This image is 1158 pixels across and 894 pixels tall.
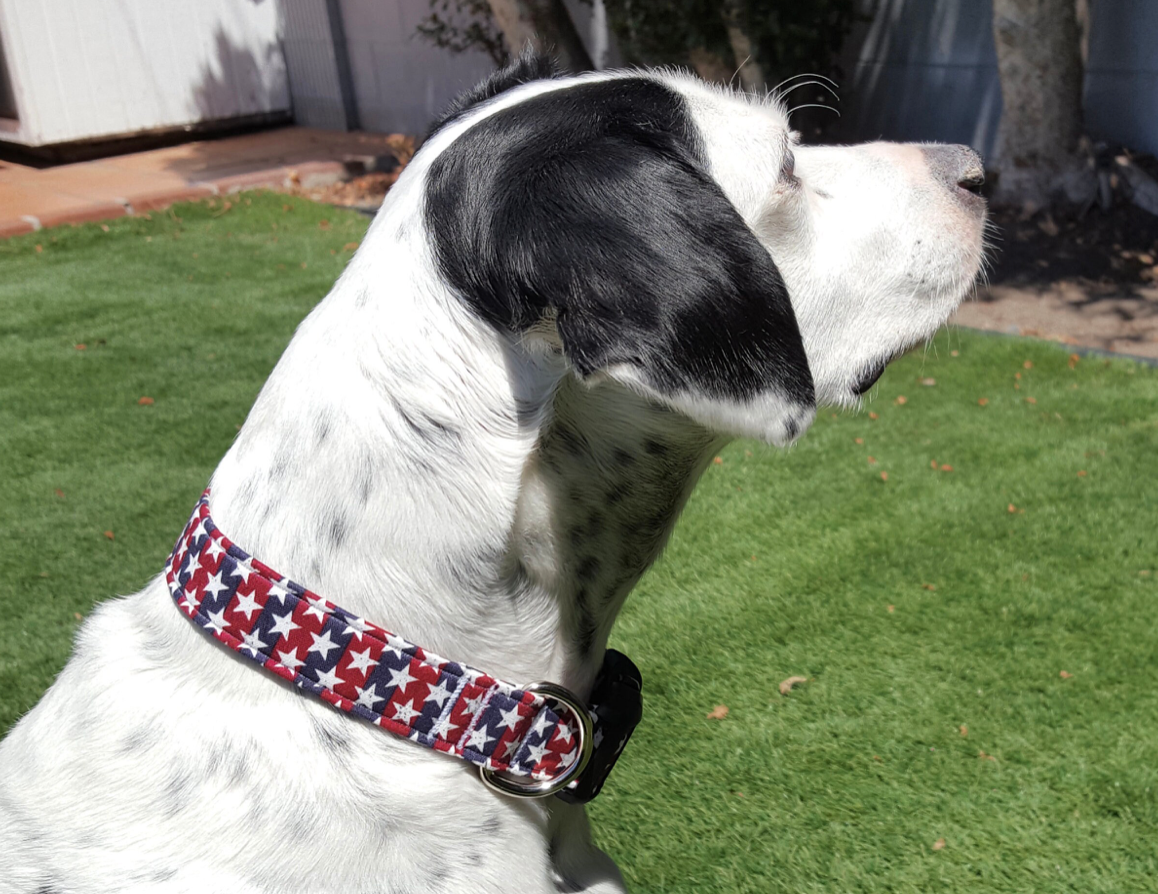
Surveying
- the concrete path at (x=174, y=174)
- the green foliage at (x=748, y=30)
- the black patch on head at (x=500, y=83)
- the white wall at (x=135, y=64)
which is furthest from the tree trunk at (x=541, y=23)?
the black patch on head at (x=500, y=83)

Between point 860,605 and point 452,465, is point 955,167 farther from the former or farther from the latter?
point 860,605

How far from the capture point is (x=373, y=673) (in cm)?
136

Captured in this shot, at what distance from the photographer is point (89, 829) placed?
1436mm

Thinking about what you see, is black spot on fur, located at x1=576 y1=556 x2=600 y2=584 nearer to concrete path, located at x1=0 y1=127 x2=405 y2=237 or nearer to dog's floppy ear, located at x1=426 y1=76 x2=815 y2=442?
dog's floppy ear, located at x1=426 y1=76 x2=815 y2=442

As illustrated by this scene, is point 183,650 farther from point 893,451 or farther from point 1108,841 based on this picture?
point 893,451

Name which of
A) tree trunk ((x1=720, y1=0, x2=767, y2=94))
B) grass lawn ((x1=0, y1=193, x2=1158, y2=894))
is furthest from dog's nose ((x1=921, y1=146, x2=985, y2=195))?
tree trunk ((x1=720, y1=0, x2=767, y2=94))

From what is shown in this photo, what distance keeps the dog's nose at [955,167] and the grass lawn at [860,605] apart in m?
1.69

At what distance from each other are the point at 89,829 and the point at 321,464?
0.58 m

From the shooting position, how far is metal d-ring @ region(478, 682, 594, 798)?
1.45m

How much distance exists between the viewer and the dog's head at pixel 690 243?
1.25m

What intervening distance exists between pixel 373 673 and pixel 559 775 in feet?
1.04

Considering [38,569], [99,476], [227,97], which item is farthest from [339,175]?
[38,569]

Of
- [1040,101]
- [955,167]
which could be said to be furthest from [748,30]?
[955,167]

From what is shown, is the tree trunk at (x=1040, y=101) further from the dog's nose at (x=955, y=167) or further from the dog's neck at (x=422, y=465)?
the dog's neck at (x=422, y=465)
